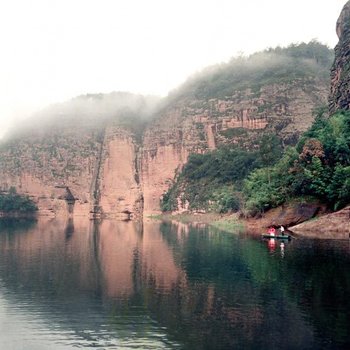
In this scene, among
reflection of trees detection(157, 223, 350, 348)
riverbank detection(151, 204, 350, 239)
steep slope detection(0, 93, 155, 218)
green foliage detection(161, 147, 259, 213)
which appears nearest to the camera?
reflection of trees detection(157, 223, 350, 348)

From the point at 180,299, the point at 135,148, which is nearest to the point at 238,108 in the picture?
the point at 135,148

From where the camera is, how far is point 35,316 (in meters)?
21.7

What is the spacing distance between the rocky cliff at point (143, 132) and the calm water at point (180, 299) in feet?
295

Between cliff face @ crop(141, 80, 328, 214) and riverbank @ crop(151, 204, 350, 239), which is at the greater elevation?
cliff face @ crop(141, 80, 328, 214)

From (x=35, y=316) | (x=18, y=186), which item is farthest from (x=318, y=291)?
(x=18, y=186)

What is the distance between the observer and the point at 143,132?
6422 inches

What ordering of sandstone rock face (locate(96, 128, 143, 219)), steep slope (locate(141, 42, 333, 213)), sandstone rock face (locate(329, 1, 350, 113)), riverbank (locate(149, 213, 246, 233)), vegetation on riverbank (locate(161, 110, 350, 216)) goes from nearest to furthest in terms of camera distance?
vegetation on riverbank (locate(161, 110, 350, 216)) < riverbank (locate(149, 213, 246, 233)) < sandstone rock face (locate(329, 1, 350, 113)) < steep slope (locate(141, 42, 333, 213)) < sandstone rock face (locate(96, 128, 143, 219))

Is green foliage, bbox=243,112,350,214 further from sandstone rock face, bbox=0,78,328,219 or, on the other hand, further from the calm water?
sandstone rock face, bbox=0,78,328,219

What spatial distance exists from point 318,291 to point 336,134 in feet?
130

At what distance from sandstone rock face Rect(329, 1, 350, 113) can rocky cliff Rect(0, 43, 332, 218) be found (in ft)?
136

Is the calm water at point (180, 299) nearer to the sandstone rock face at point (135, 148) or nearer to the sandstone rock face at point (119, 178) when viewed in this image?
the sandstone rock face at point (135, 148)

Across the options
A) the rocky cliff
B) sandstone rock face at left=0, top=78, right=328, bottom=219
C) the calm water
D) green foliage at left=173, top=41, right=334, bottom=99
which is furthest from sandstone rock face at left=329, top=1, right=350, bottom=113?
green foliage at left=173, top=41, right=334, bottom=99

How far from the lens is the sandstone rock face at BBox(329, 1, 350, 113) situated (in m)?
70.8

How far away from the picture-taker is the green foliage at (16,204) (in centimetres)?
14312
